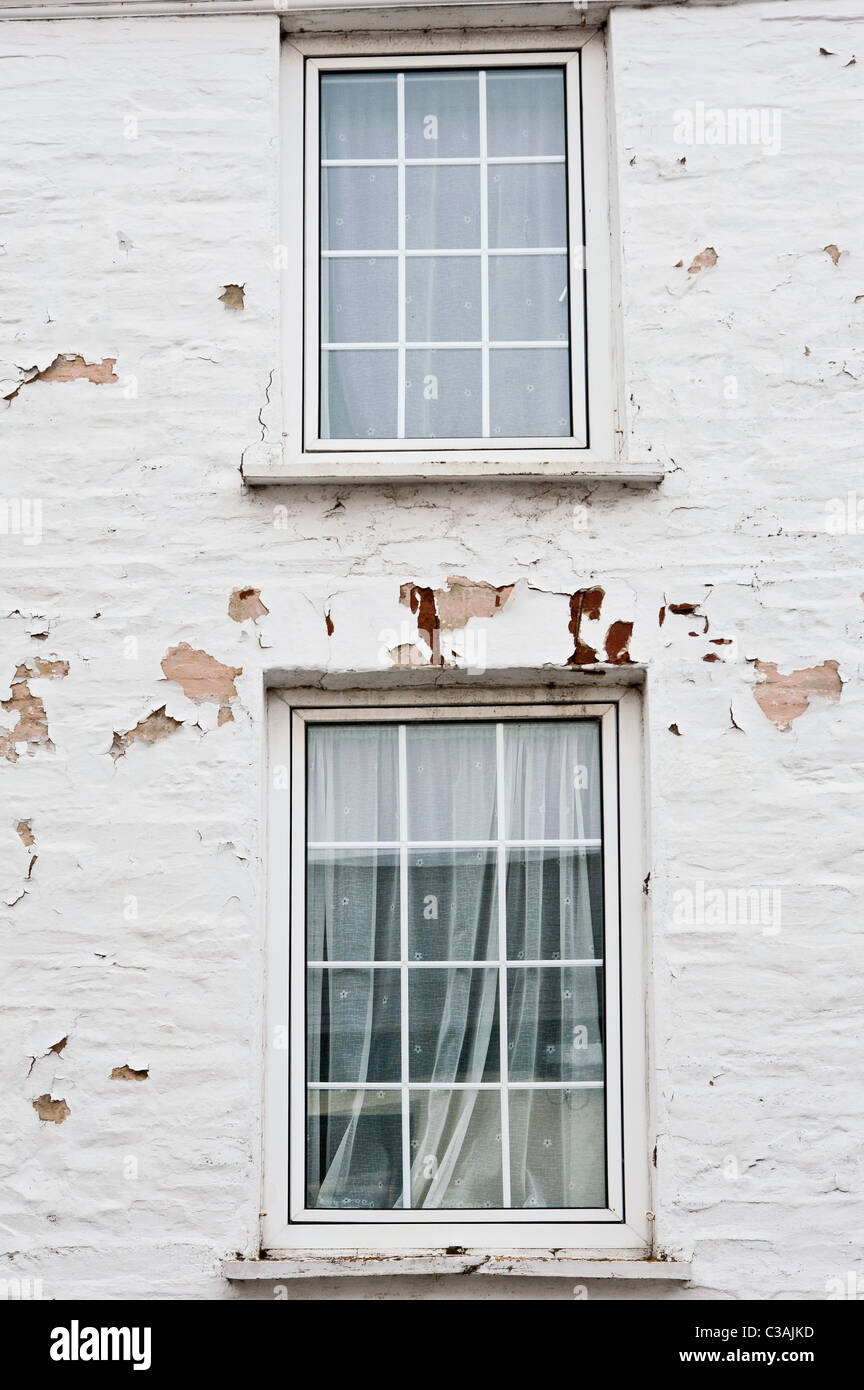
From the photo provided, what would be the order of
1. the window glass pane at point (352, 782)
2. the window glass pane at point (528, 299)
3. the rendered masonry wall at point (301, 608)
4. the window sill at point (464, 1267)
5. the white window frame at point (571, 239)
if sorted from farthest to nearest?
the window glass pane at point (528, 299) → the white window frame at point (571, 239) → the window glass pane at point (352, 782) → the rendered masonry wall at point (301, 608) → the window sill at point (464, 1267)

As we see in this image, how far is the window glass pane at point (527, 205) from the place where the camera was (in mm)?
4883

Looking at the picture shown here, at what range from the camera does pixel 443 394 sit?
15.8 feet

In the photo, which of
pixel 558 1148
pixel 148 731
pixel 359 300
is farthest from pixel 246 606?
pixel 558 1148

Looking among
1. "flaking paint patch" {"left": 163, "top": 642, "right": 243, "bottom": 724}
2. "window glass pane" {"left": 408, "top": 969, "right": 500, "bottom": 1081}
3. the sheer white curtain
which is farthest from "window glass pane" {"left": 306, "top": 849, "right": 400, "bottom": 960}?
"flaking paint patch" {"left": 163, "top": 642, "right": 243, "bottom": 724}

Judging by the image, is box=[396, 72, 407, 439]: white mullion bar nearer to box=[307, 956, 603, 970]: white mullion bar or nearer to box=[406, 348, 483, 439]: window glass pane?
box=[406, 348, 483, 439]: window glass pane

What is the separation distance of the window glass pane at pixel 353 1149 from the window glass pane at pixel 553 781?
1.02 m

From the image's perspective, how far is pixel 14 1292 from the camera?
4.24m

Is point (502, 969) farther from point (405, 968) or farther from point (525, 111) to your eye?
point (525, 111)

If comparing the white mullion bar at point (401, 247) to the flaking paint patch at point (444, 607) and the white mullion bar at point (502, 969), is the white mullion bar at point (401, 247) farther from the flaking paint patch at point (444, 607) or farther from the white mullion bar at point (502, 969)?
the white mullion bar at point (502, 969)

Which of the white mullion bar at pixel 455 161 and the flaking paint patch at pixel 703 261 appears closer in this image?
the flaking paint patch at pixel 703 261

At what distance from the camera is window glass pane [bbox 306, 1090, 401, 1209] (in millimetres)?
4391

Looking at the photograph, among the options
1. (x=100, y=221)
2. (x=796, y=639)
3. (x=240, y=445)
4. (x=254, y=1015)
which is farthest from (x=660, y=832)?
(x=100, y=221)

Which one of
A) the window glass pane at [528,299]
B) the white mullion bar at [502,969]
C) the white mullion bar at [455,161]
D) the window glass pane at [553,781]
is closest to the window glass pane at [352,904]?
the white mullion bar at [502,969]

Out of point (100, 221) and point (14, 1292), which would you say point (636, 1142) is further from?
point (100, 221)
